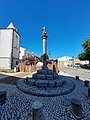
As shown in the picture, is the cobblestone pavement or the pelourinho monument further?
the pelourinho monument

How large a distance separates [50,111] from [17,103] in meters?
1.59

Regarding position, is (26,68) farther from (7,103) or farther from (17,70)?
(7,103)

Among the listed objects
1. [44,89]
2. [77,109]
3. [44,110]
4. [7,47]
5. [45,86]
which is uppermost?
[7,47]

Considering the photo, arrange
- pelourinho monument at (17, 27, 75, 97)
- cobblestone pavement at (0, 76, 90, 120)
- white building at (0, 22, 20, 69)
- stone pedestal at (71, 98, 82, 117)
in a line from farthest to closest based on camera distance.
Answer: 1. white building at (0, 22, 20, 69)
2. pelourinho monument at (17, 27, 75, 97)
3. stone pedestal at (71, 98, 82, 117)
4. cobblestone pavement at (0, 76, 90, 120)

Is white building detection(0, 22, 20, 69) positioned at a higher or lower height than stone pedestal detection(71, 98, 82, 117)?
higher

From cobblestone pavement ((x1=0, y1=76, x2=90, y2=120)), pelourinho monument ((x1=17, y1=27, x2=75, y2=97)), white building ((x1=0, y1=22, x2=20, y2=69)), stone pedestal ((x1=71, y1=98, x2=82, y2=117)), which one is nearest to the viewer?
cobblestone pavement ((x1=0, y1=76, x2=90, y2=120))

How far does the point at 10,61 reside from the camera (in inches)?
907

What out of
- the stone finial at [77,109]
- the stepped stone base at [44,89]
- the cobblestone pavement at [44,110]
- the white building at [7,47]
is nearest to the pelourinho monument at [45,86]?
the stepped stone base at [44,89]

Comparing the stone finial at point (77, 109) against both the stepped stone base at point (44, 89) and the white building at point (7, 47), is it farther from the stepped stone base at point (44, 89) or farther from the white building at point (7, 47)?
the white building at point (7, 47)

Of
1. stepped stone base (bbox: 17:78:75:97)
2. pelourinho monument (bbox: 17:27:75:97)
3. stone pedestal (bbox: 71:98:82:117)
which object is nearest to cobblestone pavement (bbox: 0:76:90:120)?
stone pedestal (bbox: 71:98:82:117)

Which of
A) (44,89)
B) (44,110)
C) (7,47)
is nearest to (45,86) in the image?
(44,89)

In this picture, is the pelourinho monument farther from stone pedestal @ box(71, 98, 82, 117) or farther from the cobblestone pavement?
stone pedestal @ box(71, 98, 82, 117)

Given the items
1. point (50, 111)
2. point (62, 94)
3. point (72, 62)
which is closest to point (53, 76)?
point (62, 94)

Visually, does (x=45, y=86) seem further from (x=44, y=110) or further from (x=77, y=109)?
(x=77, y=109)
